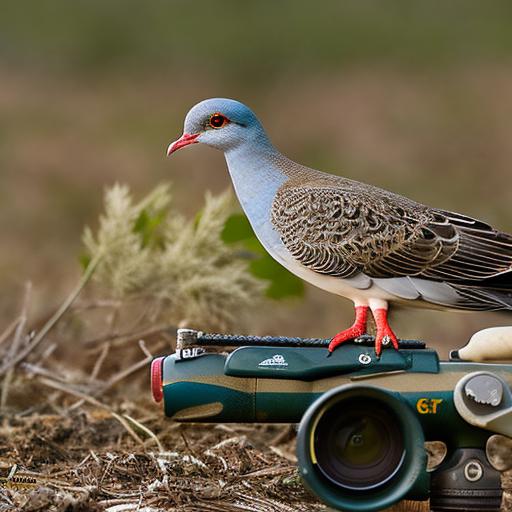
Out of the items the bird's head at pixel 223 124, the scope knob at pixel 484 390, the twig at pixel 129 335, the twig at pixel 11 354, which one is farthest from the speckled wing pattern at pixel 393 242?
the twig at pixel 11 354

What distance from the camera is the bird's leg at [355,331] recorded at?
13.6ft

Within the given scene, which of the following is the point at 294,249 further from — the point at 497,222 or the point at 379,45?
the point at 379,45

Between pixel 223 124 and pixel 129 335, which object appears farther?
pixel 129 335

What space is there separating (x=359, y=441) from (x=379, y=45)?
17116mm

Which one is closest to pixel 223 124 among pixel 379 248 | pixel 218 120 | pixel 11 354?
pixel 218 120

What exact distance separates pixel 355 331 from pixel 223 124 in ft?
3.27

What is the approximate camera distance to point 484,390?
3861 mm

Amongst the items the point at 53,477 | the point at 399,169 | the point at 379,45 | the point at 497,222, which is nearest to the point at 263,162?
the point at 53,477

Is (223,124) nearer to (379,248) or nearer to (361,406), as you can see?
(379,248)

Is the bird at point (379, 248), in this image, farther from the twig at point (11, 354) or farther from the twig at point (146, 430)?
the twig at point (11, 354)

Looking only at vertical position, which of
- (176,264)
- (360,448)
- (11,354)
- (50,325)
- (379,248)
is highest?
(176,264)

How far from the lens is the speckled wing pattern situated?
447 centimetres

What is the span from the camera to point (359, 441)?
12.5ft

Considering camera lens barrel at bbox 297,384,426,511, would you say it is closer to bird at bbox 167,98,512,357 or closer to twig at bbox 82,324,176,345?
bird at bbox 167,98,512,357
